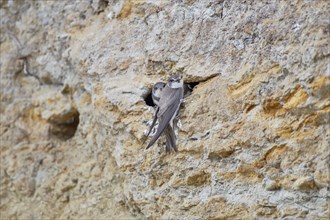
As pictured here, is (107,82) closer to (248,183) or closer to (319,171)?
(248,183)

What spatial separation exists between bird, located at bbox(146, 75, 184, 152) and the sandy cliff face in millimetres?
48

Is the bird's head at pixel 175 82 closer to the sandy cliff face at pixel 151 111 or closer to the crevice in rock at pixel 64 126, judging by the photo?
the sandy cliff face at pixel 151 111

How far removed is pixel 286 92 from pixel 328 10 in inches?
14.4

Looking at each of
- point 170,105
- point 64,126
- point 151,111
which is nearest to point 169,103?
point 170,105

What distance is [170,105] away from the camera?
299 cm

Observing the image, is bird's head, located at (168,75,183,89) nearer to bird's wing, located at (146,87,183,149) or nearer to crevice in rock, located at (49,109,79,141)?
bird's wing, located at (146,87,183,149)

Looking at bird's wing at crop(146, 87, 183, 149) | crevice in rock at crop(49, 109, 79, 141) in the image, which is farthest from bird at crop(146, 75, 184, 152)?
crevice in rock at crop(49, 109, 79, 141)

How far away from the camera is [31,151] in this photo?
150 inches

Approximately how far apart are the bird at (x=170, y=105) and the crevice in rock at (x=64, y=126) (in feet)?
2.94

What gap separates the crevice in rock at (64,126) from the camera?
3773 mm

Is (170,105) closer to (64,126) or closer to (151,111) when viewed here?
(151,111)

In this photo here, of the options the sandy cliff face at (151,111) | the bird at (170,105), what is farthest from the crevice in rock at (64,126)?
the bird at (170,105)

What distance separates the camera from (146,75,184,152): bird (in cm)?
297

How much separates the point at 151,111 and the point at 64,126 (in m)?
0.89
